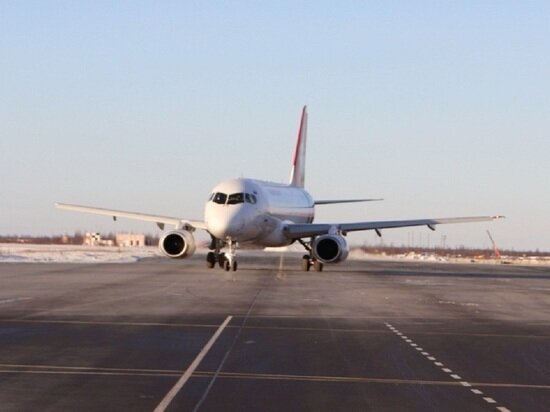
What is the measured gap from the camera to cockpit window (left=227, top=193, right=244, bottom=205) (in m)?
55.0

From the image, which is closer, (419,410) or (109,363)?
(419,410)

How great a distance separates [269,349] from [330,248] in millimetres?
35799

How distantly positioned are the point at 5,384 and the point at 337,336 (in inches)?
389

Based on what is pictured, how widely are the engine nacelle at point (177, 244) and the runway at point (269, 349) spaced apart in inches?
588

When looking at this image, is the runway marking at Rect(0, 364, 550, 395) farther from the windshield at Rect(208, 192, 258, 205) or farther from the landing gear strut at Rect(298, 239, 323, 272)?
the landing gear strut at Rect(298, 239, 323, 272)

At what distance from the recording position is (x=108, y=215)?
64.9m

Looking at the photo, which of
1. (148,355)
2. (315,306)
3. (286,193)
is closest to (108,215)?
(286,193)

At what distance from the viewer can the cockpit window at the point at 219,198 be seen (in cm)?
5506

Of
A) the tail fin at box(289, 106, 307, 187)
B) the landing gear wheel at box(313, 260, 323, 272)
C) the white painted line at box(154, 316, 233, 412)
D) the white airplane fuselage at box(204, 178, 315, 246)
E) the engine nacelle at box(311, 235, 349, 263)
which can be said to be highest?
the tail fin at box(289, 106, 307, 187)

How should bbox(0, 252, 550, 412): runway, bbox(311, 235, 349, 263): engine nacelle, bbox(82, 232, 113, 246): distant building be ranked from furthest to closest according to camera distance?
1. bbox(82, 232, 113, 246): distant building
2. bbox(311, 235, 349, 263): engine nacelle
3. bbox(0, 252, 550, 412): runway

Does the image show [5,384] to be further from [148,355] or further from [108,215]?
[108,215]

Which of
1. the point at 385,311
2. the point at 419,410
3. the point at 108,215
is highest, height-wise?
the point at 108,215

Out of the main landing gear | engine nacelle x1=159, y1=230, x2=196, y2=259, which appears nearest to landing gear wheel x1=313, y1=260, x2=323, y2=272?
the main landing gear

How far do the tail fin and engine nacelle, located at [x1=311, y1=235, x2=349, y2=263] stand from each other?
66.2 ft
